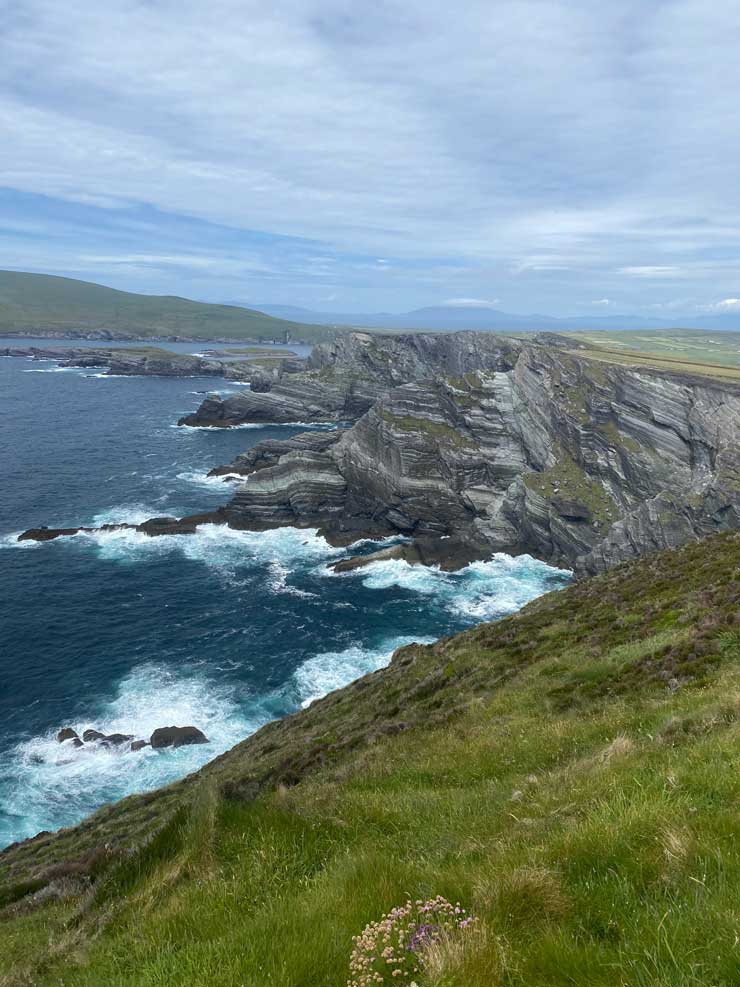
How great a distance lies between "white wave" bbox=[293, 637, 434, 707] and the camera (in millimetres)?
44162

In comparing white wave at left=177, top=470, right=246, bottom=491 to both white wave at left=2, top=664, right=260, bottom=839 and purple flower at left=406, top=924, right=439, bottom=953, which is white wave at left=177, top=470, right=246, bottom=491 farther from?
purple flower at left=406, top=924, right=439, bottom=953

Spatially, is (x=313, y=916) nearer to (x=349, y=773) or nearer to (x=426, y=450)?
(x=349, y=773)

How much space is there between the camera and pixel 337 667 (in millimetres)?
47312

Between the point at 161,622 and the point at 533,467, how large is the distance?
1912 inches

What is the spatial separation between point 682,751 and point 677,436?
67282 millimetres

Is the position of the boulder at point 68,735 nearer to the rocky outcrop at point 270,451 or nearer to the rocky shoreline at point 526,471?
the rocky shoreline at point 526,471

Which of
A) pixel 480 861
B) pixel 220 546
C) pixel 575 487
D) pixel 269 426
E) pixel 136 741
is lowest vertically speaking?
pixel 136 741

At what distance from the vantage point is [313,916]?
16.1ft

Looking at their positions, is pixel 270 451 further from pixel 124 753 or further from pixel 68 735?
pixel 124 753

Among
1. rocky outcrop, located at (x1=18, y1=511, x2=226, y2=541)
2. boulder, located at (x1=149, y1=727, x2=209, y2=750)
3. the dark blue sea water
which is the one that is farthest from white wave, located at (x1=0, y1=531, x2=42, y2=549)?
boulder, located at (x1=149, y1=727, x2=209, y2=750)

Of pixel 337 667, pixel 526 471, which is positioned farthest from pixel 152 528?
pixel 526 471

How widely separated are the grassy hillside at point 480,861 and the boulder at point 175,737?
21455 millimetres

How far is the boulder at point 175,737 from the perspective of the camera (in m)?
38.1

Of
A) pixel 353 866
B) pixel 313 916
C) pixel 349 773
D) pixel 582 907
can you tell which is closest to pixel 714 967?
pixel 582 907
